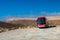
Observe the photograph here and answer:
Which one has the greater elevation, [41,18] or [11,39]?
[41,18]

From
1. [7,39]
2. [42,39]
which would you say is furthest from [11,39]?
[42,39]

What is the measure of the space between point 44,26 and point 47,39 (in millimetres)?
17125

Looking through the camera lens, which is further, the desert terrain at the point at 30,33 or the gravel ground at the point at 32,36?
the desert terrain at the point at 30,33

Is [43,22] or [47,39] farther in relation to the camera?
[43,22]

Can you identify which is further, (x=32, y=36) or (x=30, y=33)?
(x=30, y=33)

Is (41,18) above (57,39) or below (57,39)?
above

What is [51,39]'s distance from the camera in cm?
2381

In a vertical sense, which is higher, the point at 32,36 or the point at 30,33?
the point at 30,33

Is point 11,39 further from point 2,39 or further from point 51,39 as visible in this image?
point 51,39

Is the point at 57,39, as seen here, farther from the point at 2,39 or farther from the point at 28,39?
the point at 2,39

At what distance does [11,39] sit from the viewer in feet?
80.7

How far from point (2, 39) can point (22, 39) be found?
→ 7.91 ft

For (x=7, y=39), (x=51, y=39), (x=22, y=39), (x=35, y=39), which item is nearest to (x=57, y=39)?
(x=51, y=39)

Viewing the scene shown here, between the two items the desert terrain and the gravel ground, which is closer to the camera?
the gravel ground
